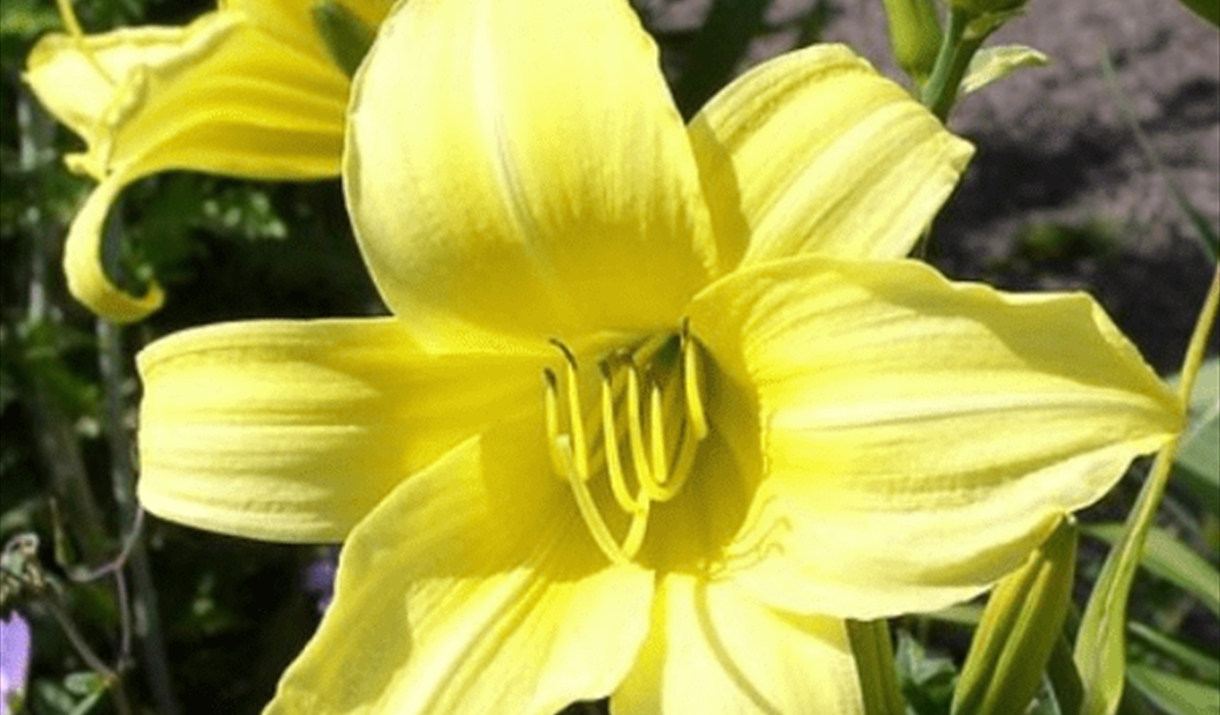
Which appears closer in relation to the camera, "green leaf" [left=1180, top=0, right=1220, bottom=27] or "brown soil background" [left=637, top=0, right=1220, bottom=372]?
"green leaf" [left=1180, top=0, right=1220, bottom=27]

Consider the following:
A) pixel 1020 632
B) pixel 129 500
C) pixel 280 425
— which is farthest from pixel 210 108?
pixel 129 500

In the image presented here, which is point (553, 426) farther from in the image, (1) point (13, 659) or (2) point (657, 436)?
(1) point (13, 659)

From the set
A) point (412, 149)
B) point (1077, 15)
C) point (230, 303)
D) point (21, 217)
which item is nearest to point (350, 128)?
point (412, 149)

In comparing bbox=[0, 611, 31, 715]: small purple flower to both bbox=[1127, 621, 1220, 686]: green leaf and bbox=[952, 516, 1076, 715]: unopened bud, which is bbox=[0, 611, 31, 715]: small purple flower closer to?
bbox=[952, 516, 1076, 715]: unopened bud

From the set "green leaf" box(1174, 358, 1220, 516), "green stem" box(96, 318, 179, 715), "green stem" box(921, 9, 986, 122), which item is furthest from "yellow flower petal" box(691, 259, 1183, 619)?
"green stem" box(96, 318, 179, 715)

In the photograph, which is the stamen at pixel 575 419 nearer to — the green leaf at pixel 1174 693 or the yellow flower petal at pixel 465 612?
the yellow flower petal at pixel 465 612

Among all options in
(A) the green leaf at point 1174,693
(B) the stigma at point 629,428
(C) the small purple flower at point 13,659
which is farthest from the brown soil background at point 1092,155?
(B) the stigma at point 629,428

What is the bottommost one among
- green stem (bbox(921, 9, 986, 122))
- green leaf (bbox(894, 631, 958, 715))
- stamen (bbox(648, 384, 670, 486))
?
green leaf (bbox(894, 631, 958, 715))

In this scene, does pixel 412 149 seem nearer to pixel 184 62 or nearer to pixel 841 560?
pixel 184 62
